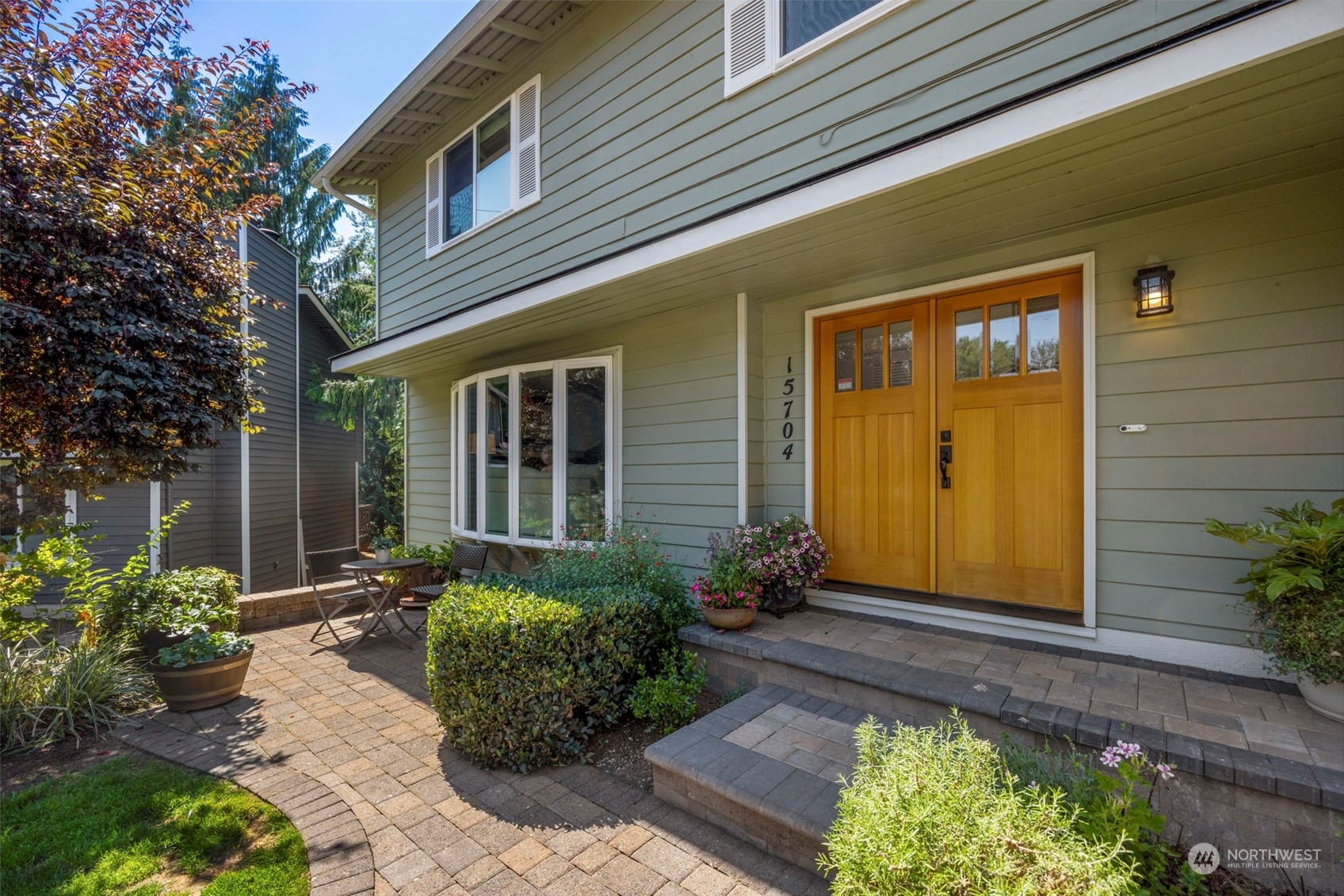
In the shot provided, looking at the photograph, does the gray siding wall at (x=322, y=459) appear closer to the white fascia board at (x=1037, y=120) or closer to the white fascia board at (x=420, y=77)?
the white fascia board at (x=420, y=77)

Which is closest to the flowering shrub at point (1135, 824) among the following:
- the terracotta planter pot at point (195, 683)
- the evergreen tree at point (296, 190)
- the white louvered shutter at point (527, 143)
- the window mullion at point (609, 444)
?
the window mullion at point (609, 444)

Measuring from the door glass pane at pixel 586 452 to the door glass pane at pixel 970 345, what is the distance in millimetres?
2930

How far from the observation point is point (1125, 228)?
3.18 m

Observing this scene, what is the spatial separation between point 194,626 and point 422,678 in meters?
1.59

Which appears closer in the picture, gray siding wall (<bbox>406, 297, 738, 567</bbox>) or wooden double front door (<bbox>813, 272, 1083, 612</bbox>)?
wooden double front door (<bbox>813, 272, 1083, 612</bbox>)

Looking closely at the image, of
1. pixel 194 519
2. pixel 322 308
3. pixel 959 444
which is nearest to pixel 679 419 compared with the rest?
pixel 959 444

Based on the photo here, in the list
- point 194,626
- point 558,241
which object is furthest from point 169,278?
point 558,241

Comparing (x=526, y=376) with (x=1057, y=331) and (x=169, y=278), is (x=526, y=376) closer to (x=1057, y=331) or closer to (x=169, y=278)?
(x=169, y=278)

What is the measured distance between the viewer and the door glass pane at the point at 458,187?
246 inches

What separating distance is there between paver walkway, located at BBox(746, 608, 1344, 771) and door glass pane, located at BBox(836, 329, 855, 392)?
172 cm

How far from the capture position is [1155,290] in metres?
3.06

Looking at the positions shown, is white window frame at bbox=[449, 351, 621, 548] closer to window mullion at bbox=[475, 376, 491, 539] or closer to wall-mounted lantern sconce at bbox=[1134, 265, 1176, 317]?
window mullion at bbox=[475, 376, 491, 539]

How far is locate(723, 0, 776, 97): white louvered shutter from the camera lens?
3.77 metres

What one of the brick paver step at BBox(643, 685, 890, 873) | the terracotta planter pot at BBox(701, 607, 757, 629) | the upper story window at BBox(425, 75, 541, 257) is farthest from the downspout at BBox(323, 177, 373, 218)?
the brick paver step at BBox(643, 685, 890, 873)
